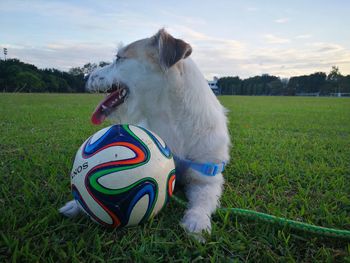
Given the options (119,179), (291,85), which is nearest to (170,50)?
(119,179)

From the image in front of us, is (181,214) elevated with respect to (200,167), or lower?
lower

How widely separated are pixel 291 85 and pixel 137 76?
82.7m

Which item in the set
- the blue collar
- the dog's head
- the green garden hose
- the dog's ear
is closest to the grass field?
the green garden hose

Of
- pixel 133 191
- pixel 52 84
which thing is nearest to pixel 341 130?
pixel 133 191

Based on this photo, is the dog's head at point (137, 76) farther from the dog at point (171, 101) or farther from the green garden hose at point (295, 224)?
the green garden hose at point (295, 224)

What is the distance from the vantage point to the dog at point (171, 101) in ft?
7.36

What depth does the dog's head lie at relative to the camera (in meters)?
2.25

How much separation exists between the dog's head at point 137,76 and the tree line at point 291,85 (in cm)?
7253

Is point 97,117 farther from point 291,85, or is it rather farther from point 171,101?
point 291,85

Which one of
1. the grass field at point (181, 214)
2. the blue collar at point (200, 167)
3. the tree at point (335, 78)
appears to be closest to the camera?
the grass field at point (181, 214)

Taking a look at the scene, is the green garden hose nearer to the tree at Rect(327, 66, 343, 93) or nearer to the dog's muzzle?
the dog's muzzle

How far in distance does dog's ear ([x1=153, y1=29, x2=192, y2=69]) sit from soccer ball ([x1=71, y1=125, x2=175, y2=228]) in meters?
0.76

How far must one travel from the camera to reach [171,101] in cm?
234

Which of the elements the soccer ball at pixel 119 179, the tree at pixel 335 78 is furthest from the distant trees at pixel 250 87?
the soccer ball at pixel 119 179
